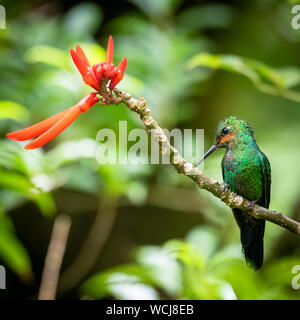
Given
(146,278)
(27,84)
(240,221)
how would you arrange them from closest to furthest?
(240,221) → (146,278) → (27,84)

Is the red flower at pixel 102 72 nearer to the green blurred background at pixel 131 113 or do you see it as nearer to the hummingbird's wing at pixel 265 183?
the hummingbird's wing at pixel 265 183

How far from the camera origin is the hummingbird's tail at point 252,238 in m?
0.69

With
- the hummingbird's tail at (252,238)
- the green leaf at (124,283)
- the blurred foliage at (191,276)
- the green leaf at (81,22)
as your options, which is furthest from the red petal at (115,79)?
the green leaf at (81,22)

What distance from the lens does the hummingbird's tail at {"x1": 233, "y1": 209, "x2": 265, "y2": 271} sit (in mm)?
689

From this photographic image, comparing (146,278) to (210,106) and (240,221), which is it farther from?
(210,106)

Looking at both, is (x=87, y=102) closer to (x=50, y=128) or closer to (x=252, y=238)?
(x=50, y=128)

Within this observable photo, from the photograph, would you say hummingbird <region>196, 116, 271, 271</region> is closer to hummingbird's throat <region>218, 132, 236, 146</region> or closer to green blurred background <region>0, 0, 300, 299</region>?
hummingbird's throat <region>218, 132, 236, 146</region>

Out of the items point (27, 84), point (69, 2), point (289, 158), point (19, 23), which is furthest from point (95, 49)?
point (69, 2)

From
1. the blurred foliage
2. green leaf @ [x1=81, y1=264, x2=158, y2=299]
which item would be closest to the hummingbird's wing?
the blurred foliage

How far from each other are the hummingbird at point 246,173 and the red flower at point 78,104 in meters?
0.20

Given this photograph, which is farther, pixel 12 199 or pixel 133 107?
pixel 12 199

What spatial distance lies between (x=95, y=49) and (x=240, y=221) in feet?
4.76

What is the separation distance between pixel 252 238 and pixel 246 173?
0.46ft
